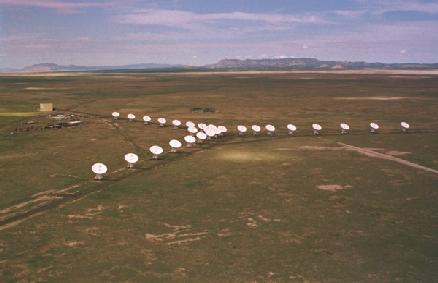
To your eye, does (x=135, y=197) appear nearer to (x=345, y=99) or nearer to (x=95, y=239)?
(x=95, y=239)

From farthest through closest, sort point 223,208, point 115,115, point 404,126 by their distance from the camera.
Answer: point 115,115 < point 404,126 < point 223,208

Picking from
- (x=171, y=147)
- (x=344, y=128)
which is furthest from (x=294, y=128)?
(x=171, y=147)

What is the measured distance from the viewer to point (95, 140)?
6788cm

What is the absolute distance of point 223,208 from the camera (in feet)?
123

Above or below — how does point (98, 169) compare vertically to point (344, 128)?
below

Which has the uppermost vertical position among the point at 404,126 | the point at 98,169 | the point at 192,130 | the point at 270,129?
the point at 404,126

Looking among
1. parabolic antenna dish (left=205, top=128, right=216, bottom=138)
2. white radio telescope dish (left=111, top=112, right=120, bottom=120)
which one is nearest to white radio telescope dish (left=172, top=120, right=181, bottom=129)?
parabolic antenna dish (left=205, top=128, right=216, bottom=138)

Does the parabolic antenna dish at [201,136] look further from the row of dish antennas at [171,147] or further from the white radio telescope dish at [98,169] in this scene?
the white radio telescope dish at [98,169]

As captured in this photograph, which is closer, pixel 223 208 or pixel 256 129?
pixel 223 208

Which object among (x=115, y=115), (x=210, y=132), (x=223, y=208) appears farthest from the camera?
(x=115, y=115)

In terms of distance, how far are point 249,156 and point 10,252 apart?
1312 inches

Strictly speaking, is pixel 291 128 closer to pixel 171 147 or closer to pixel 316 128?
pixel 316 128

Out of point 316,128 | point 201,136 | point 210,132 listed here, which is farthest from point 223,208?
point 316,128

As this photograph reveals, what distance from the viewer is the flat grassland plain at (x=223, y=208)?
27.1m
